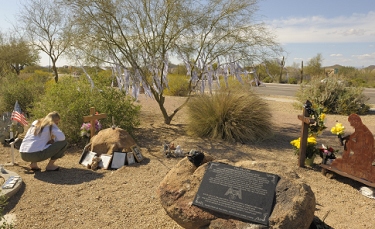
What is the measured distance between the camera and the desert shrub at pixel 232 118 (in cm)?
806

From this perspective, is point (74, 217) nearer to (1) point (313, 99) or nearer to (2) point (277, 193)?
(2) point (277, 193)

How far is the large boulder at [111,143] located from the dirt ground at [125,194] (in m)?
0.44

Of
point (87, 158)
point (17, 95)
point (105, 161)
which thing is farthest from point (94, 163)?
point (17, 95)

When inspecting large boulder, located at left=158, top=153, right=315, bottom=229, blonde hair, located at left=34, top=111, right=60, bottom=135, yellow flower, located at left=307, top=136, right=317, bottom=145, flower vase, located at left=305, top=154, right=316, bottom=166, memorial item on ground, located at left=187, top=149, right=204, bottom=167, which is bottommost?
flower vase, located at left=305, top=154, right=316, bottom=166

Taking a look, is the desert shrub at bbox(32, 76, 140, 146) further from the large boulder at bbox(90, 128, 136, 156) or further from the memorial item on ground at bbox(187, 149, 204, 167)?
the memorial item on ground at bbox(187, 149, 204, 167)

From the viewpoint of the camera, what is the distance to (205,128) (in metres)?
8.28

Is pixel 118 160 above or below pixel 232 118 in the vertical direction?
below

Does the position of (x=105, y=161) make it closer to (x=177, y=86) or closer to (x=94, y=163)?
(x=94, y=163)

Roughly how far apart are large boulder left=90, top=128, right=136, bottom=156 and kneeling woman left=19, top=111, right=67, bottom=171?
33.0 inches

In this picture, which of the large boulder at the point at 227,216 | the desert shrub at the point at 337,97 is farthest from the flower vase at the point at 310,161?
the desert shrub at the point at 337,97

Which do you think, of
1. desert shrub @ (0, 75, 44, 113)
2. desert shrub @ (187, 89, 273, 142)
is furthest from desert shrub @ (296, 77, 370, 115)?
desert shrub @ (0, 75, 44, 113)

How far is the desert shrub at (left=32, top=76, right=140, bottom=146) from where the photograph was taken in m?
7.71

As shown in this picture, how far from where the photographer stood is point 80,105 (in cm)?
782

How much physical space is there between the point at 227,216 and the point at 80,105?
5533 millimetres
